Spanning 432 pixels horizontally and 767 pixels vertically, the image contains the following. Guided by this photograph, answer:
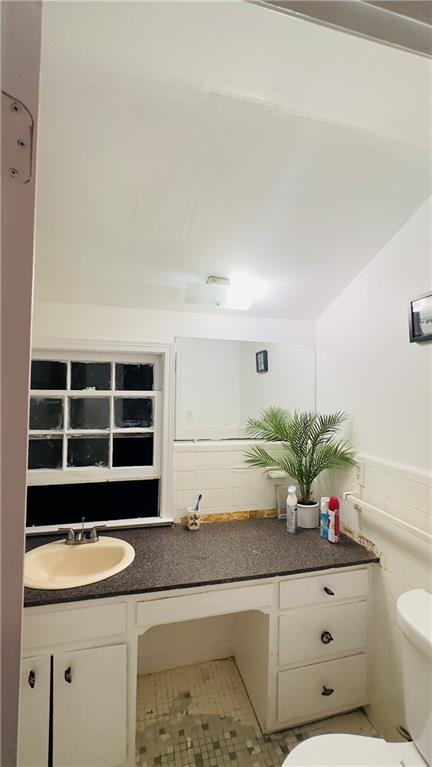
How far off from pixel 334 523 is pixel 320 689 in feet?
2.27

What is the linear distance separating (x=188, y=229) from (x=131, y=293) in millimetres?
500

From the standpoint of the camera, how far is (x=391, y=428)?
1.42m

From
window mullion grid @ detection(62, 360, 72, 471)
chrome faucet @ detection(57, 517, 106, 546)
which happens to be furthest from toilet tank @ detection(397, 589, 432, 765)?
window mullion grid @ detection(62, 360, 72, 471)

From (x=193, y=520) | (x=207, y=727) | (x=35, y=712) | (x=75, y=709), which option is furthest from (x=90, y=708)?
(x=193, y=520)

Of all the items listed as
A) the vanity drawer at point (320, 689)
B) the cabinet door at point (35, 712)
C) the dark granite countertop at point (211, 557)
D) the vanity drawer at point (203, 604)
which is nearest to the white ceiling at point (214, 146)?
the dark granite countertop at point (211, 557)

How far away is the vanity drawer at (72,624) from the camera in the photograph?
1.12 m

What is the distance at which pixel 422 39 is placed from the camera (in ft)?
1.28

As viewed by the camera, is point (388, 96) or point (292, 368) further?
point (292, 368)

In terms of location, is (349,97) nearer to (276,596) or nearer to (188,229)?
(188,229)

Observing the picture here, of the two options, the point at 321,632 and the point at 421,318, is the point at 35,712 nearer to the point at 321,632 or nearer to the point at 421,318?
the point at 321,632

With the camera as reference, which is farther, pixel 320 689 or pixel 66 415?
pixel 66 415

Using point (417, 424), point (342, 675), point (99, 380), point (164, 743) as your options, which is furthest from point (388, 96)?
point (164, 743)

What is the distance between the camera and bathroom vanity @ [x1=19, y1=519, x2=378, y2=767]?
3.73 feet

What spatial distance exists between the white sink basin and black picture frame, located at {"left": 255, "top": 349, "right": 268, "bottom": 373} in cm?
122
